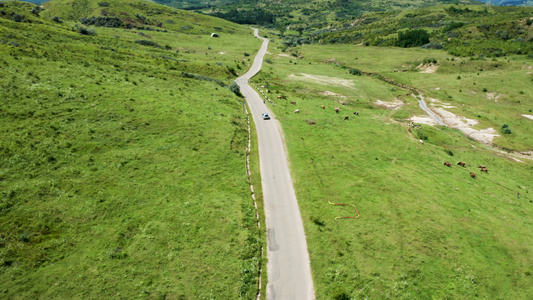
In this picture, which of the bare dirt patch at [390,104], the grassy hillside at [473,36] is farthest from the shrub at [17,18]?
the grassy hillside at [473,36]

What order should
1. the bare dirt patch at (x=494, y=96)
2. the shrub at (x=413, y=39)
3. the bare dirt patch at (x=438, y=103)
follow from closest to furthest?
the bare dirt patch at (x=438, y=103), the bare dirt patch at (x=494, y=96), the shrub at (x=413, y=39)

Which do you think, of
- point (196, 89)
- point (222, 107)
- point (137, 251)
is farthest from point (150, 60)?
point (137, 251)

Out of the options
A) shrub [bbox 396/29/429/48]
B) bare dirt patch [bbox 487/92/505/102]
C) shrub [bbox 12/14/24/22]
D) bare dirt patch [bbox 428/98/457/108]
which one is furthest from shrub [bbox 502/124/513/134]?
shrub [bbox 12/14/24/22]

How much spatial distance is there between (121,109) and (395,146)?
5285cm

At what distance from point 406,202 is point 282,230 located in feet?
60.1

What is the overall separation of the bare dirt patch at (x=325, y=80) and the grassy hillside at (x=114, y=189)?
5001 centimetres

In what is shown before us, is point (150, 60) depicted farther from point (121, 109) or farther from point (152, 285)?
point (152, 285)

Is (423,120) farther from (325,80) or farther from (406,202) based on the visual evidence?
(406,202)

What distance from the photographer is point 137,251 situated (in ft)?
79.2

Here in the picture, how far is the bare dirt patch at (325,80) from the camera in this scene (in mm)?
96062

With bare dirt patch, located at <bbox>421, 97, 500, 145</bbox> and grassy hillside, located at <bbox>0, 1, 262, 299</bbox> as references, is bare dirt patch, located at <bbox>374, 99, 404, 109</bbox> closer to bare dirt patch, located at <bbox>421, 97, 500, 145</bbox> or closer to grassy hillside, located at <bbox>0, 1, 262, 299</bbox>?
bare dirt patch, located at <bbox>421, 97, 500, 145</bbox>

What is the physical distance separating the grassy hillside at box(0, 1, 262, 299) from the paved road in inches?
89.4

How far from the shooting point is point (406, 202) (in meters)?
34.7

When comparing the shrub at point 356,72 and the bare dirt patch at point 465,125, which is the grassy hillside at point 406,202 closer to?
the bare dirt patch at point 465,125
